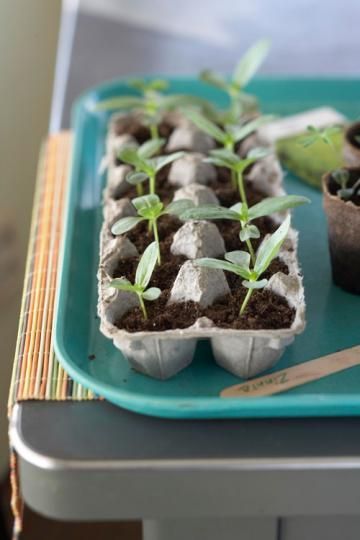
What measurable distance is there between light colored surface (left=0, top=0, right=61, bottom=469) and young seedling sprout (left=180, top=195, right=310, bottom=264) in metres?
0.73

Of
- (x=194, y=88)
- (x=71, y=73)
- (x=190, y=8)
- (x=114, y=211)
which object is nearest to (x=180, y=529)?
(x=114, y=211)

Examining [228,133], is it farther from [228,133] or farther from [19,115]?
[19,115]

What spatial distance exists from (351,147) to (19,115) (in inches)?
28.6

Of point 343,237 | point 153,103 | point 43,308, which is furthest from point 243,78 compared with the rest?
point 43,308

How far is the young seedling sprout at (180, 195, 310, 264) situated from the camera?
83cm

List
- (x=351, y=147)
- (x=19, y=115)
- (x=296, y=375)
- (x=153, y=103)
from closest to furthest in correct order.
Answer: (x=296, y=375)
(x=351, y=147)
(x=153, y=103)
(x=19, y=115)

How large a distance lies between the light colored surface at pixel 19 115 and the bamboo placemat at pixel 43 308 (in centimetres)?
25

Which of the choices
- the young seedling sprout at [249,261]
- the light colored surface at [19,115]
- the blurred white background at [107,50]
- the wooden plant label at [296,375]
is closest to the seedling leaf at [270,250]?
the young seedling sprout at [249,261]

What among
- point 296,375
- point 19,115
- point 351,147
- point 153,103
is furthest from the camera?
point 19,115

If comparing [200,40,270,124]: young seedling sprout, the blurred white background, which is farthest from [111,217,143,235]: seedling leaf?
the blurred white background

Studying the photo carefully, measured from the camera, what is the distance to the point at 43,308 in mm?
912

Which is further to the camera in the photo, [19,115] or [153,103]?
[19,115]

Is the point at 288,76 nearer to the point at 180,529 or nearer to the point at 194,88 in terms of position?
the point at 194,88

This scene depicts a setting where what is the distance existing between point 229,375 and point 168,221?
9.0 inches
